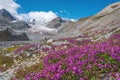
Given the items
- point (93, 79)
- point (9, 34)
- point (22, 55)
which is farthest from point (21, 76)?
point (9, 34)

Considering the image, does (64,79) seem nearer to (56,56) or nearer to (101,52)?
(101,52)

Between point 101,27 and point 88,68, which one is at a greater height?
point 101,27

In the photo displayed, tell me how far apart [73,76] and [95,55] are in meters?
2.18

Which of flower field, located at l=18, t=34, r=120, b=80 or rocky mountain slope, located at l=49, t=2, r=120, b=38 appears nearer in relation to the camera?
flower field, located at l=18, t=34, r=120, b=80

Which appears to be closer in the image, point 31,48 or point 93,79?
point 93,79

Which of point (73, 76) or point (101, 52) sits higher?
point (101, 52)

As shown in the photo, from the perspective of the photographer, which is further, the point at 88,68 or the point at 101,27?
the point at 101,27

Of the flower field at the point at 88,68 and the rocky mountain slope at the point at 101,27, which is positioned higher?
the rocky mountain slope at the point at 101,27

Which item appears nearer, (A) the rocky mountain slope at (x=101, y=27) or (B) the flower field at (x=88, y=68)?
(B) the flower field at (x=88, y=68)

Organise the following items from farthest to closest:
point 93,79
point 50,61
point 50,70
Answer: point 50,61, point 50,70, point 93,79

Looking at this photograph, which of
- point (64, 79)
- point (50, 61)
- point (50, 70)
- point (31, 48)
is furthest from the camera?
point (31, 48)

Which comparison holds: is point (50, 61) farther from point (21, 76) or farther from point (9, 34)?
point (9, 34)

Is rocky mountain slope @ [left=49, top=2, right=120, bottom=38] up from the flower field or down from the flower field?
up

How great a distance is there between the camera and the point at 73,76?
1192 centimetres
